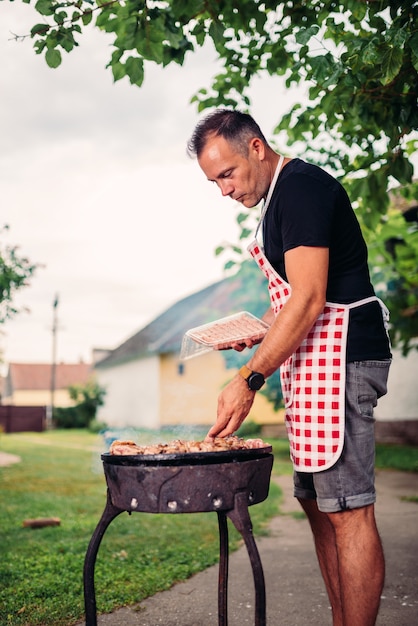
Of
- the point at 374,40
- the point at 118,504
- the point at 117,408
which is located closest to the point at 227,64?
the point at 374,40

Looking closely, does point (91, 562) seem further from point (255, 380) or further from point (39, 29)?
point (39, 29)

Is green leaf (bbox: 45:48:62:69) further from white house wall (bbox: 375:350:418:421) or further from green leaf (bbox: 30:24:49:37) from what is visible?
white house wall (bbox: 375:350:418:421)

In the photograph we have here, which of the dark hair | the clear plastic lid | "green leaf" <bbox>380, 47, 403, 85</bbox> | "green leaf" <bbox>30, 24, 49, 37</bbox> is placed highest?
"green leaf" <bbox>30, 24, 49, 37</bbox>

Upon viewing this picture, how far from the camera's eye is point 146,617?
3.33 meters

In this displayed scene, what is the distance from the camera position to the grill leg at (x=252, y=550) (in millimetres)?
2113

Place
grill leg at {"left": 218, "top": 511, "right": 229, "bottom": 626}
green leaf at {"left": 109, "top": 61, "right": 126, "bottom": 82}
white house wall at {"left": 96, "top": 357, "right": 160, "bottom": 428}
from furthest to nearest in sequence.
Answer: white house wall at {"left": 96, "top": 357, "right": 160, "bottom": 428}, green leaf at {"left": 109, "top": 61, "right": 126, "bottom": 82}, grill leg at {"left": 218, "top": 511, "right": 229, "bottom": 626}

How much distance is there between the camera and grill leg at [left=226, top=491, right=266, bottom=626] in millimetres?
2113

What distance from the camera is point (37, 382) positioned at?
6291 cm

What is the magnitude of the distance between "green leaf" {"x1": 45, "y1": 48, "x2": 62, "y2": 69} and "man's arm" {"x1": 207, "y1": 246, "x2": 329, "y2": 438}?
187 cm

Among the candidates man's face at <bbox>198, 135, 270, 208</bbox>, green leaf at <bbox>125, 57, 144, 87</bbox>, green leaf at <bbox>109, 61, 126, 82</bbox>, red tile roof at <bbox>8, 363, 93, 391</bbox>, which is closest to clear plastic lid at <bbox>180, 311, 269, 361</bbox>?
man's face at <bbox>198, 135, 270, 208</bbox>

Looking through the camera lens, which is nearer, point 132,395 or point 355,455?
point 355,455

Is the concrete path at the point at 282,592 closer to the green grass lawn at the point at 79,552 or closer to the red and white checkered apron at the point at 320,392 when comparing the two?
the green grass lawn at the point at 79,552

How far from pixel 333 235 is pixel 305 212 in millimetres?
197

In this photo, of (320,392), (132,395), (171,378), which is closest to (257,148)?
(320,392)
